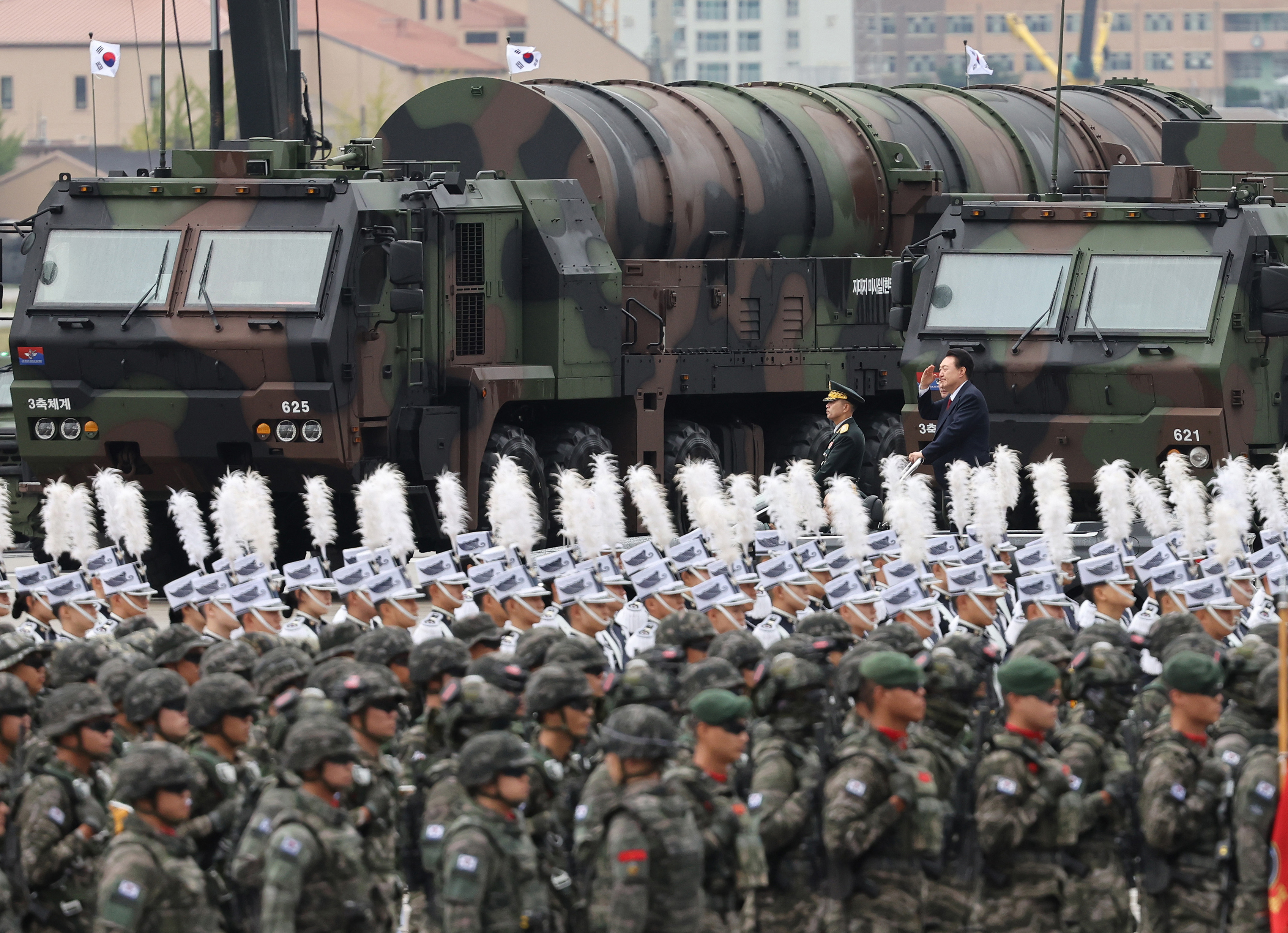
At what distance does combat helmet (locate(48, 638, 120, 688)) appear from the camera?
10.1m

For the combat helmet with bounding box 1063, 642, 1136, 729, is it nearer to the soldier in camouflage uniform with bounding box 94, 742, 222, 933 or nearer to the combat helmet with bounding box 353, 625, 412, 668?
the combat helmet with bounding box 353, 625, 412, 668

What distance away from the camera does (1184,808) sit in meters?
8.82

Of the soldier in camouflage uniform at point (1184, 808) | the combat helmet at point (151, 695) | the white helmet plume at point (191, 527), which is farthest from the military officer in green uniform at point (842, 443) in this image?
the combat helmet at point (151, 695)

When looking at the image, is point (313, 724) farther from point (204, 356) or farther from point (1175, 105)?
point (1175, 105)

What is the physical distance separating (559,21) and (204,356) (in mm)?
79804

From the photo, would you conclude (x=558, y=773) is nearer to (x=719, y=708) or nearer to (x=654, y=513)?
(x=719, y=708)

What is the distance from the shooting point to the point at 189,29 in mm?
79438

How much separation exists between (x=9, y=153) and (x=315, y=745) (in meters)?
71.1

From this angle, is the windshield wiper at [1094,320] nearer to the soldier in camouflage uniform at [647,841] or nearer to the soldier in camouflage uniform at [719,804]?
the soldier in camouflage uniform at [719,804]

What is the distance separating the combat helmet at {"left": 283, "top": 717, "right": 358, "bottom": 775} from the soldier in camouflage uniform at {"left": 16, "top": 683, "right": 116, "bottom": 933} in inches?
34.2

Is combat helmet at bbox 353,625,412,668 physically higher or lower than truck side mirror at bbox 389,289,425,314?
lower

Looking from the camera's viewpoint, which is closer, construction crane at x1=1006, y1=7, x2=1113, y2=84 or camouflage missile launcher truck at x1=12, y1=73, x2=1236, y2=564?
camouflage missile launcher truck at x1=12, y1=73, x2=1236, y2=564

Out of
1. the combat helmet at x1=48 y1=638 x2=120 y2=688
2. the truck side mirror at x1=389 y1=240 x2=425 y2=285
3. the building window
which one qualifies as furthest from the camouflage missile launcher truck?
the building window

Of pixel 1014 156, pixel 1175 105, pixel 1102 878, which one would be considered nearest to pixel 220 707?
pixel 1102 878
